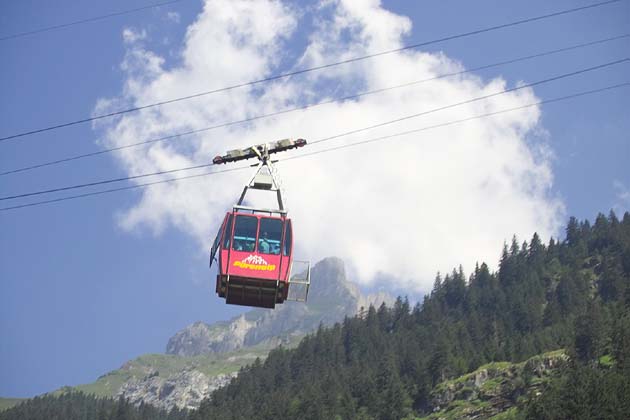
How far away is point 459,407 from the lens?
611ft

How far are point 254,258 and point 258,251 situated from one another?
0.41 m

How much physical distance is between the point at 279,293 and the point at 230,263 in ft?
9.27

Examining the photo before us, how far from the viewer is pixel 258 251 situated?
46844 mm

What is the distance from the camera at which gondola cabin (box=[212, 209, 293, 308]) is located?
46469mm

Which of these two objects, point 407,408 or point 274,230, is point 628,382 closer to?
point 407,408

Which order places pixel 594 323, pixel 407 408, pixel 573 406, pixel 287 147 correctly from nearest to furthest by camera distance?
pixel 287 147
pixel 573 406
pixel 594 323
pixel 407 408

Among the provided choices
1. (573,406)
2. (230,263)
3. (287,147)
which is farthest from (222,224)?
(573,406)

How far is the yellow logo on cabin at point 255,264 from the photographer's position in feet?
153

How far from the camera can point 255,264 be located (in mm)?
46625

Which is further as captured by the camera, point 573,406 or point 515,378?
point 515,378

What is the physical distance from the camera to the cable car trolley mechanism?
45.9 metres

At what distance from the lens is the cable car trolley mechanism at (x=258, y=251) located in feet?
151

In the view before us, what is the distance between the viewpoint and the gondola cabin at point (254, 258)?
46.5 meters

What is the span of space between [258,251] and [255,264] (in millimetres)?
676
